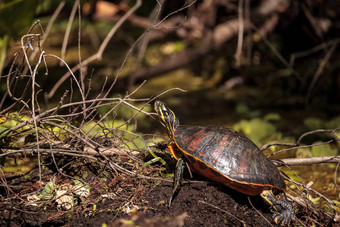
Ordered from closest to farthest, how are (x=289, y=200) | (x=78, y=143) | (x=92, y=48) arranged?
(x=289, y=200)
(x=78, y=143)
(x=92, y=48)

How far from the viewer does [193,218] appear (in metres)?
1.78

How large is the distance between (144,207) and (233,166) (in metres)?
0.54

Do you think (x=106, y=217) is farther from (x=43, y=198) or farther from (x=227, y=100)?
(x=227, y=100)

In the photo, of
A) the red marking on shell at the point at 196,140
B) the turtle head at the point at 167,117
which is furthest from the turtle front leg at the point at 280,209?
the turtle head at the point at 167,117

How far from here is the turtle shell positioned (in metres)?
1.83

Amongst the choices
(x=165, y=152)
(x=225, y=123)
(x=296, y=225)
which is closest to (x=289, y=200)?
(x=296, y=225)

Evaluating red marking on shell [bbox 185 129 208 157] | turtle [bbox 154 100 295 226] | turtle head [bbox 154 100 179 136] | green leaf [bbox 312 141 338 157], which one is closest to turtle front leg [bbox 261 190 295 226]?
turtle [bbox 154 100 295 226]

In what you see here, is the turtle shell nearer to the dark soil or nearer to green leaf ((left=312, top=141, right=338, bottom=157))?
the dark soil

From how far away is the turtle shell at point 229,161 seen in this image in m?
1.83

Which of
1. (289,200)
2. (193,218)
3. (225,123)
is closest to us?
(193,218)

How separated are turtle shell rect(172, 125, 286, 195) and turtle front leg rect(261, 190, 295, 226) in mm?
45

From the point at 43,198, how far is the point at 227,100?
325 centimetres

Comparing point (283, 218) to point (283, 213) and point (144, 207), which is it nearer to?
point (283, 213)

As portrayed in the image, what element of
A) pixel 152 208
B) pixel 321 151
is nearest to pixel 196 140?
pixel 152 208
